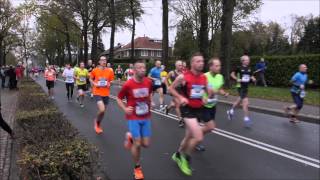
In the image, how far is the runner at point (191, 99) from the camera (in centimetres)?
704

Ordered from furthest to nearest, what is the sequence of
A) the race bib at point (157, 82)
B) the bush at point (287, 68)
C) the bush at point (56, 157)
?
the bush at point (287, 68) < the race bib at point (157, 82) < the bush at point (56, 157)

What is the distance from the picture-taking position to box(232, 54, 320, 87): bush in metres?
24.4

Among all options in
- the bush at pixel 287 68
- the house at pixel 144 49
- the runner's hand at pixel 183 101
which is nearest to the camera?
the runner's hand at pixel 183 101

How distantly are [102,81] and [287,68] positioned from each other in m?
17.3

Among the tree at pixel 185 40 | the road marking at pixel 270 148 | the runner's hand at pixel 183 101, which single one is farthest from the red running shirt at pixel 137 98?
the tree at pixel 185 40

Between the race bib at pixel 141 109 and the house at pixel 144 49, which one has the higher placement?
the house at pixel 144 49

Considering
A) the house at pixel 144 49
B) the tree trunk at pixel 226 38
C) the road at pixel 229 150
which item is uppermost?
the house at pixel 144 49

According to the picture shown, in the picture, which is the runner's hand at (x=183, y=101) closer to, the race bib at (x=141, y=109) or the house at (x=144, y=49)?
the race bib at (x=141, y=109)

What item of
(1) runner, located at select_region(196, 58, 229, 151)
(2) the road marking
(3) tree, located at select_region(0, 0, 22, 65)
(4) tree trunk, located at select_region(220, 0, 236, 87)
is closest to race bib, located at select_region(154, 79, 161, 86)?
(2) the road marking

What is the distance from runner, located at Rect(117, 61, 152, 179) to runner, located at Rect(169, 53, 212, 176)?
59 centimetres

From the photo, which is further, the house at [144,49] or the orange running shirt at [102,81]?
the house at [144,49]

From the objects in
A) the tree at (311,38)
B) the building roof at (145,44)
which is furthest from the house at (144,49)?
the tree at (311,38)

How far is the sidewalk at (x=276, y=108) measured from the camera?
43.7 ft

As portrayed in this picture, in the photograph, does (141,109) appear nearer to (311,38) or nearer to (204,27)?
(204,27)
